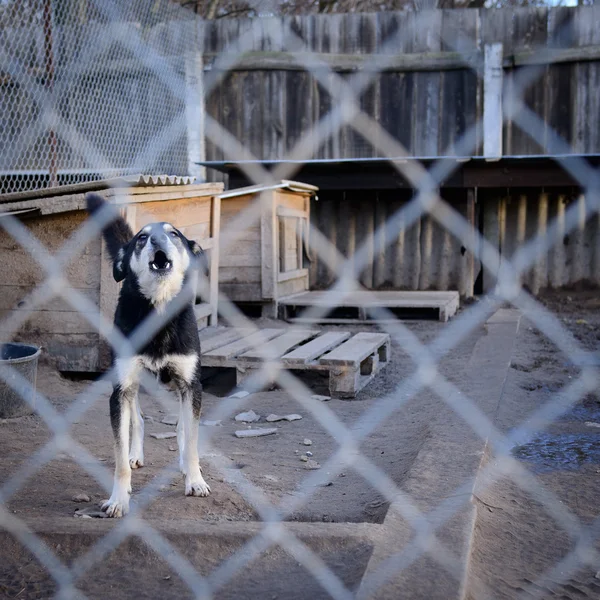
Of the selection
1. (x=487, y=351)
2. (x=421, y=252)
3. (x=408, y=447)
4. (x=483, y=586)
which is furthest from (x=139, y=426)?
(x=421, y=252)

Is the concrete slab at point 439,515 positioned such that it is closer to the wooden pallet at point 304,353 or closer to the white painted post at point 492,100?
the wooden pallet at point 304,353

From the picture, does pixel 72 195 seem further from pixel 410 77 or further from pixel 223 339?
pixel 410 77

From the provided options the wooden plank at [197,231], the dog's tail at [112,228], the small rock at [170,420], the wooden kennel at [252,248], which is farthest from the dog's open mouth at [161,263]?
the wooden kennel at [252,248]

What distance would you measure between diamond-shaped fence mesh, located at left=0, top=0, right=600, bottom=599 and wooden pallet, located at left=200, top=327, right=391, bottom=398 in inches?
2.5

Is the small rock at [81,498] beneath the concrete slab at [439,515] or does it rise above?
beneath

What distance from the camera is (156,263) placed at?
309 centimetres

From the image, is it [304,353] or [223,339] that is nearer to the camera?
[304,353]

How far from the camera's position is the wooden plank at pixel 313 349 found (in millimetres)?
5047

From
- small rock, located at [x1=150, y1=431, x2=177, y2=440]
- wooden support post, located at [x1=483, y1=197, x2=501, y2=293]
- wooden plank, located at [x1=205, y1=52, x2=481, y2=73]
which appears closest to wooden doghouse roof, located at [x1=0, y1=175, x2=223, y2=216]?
small rock, located at [x1=150, y1=431, x2=177, y2=440]

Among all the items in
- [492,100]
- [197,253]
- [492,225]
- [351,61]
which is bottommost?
[492,225]

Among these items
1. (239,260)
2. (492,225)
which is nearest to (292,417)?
(239,260)

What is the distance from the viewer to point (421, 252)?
9.41 meters

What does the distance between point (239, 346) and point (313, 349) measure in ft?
1.80

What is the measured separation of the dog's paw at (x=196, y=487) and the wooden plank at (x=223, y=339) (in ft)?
7.72
